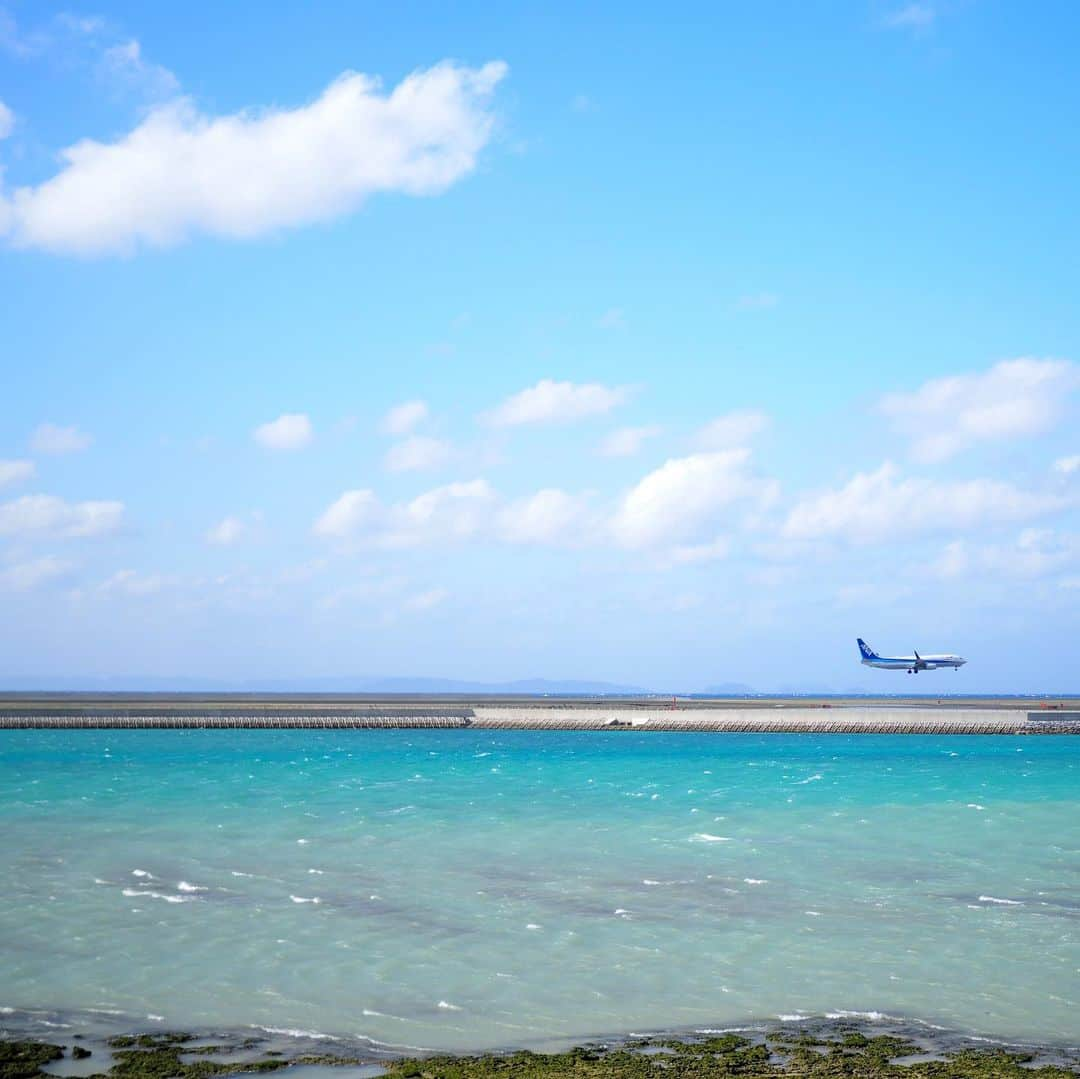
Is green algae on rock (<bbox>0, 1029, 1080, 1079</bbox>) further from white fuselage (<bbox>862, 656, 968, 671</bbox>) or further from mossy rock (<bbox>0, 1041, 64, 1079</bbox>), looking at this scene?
white fuselage (<bbox>862, 656, 968, 671</bbox>)

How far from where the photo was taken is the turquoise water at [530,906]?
17812mm

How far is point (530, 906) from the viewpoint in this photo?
24.2 meters

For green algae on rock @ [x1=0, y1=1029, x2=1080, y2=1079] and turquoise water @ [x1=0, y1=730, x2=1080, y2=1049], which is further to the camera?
turquoise water @ [x1=0, y1=730, x2=1080, y2=1049]

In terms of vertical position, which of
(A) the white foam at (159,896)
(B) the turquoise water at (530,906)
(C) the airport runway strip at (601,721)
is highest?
(A) the white foam at (159,896)

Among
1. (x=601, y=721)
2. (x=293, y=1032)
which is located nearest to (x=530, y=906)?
(x=293, y=1032)

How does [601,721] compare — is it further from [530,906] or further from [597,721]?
[530,906]

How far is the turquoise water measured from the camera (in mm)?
17812

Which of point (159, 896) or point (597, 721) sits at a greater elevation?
point (159, 896)

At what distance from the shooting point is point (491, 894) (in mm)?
25406

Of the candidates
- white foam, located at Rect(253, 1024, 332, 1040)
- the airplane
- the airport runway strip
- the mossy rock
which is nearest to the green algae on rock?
the mossy rock

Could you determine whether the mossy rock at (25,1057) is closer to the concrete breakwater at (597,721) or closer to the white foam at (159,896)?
the white foam at (159,896)

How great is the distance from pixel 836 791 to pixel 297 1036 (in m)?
37.6

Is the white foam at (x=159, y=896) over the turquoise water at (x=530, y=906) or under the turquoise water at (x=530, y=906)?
over

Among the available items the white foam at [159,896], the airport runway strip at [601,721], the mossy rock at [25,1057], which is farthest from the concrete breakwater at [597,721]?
the mossy rock at [25,1057]
